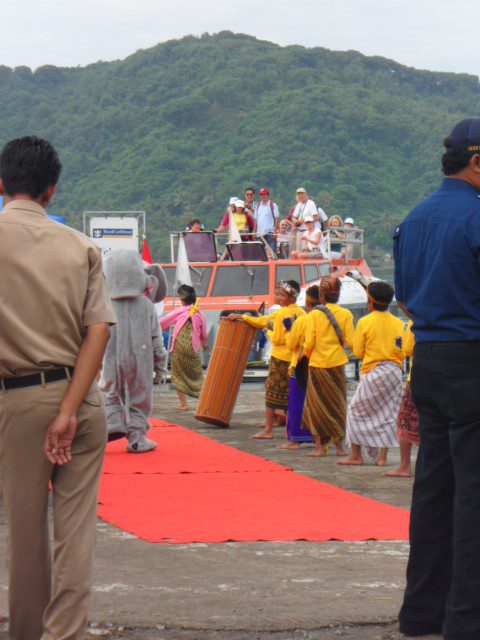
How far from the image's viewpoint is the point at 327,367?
1037 cm

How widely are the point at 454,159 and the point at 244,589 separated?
1.96m

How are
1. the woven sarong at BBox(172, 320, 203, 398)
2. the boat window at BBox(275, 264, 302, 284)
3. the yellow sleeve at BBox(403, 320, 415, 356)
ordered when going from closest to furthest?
the yellow sleeve at BBox(403, 320, 415, 356) < the woven sarong at BBox(172, 320, 203, 398) < the boat window at BBox(275, 264, 302, 284)

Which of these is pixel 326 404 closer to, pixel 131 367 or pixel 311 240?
pixel 131 367

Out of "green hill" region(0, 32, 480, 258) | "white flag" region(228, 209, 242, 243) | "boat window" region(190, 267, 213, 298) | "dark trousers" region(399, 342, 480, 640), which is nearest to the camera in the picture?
"dark trousers" region(399, 342, 480, 640)

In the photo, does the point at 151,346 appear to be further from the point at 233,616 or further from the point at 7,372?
the point at 7,372

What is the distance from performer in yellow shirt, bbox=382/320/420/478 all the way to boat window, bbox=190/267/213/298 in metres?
14.7

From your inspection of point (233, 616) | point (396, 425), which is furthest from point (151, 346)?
point (233, 616)

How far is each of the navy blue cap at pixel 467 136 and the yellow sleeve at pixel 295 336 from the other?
638 cm

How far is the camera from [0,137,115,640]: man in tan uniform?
12.3 ft

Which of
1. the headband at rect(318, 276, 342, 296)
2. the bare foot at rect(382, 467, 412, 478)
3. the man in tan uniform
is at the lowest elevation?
the bare foot at rect(382, 467, 412, 478)

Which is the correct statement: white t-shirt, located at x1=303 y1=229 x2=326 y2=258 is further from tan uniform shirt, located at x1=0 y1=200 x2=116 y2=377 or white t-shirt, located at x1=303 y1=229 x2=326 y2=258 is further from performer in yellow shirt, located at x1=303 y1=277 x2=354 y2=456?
tan uniform shirt, located at x1=0 y1=200 x2=116 y2=377

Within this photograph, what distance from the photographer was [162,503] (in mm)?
7445

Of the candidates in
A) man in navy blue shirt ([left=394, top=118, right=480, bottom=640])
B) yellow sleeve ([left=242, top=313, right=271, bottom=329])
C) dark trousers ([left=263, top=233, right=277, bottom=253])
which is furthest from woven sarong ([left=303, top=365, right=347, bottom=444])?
dark trousers ([left=263, top=233, right=277, bottom=253])

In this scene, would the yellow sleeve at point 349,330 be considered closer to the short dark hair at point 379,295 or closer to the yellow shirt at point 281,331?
the short dark hair at point 379,295
